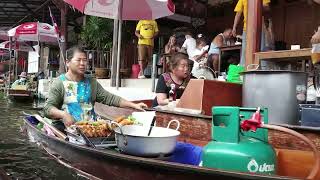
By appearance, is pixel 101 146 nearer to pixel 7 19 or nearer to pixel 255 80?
pixel 255 80

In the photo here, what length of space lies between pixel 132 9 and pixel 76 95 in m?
5.16

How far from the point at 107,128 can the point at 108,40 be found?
10364 millimetres

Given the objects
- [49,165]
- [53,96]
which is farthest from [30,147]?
[53,96]

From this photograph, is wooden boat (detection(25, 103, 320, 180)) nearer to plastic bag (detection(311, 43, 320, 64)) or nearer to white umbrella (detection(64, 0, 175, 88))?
plastic bag (detection(311, 43, 320, 64))

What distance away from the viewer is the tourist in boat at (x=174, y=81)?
5422mm

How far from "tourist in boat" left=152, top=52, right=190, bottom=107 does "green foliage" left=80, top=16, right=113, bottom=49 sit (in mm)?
9055

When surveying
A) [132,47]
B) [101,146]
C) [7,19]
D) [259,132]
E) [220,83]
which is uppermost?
[7,19]

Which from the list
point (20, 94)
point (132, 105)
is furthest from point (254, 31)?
point (20, 94)

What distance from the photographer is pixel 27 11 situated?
26438 mm

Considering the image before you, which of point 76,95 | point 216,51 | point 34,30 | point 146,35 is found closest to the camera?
point 76,95

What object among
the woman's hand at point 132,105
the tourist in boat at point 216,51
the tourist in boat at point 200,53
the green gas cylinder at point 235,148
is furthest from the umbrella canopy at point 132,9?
the green gas cylinder at point 235,148

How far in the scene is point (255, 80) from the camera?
4.13m

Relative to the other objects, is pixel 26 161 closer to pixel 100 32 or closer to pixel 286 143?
pixel 286 143

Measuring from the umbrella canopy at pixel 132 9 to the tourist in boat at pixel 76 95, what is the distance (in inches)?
169
